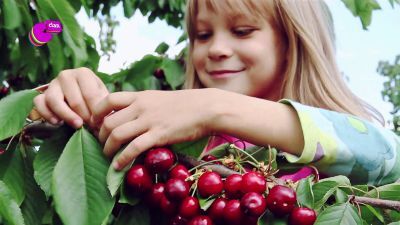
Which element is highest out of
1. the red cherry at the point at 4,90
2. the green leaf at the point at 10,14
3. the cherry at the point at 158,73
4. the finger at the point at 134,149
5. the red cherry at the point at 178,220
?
the green leaf at the point at 10,14

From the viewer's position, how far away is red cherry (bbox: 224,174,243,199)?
1.81 ft

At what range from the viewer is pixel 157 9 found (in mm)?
2959

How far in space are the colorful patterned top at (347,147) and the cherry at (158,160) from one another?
0.10 meters

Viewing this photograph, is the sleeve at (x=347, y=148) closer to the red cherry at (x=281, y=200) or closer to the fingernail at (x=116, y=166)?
the red cherry at (x=281, y=200)

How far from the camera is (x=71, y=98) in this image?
26.9 inches

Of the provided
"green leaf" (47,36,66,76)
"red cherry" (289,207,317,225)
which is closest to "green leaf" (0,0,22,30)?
"green leaf" (47,36,66,76)

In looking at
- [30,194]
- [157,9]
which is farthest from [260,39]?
[157,9]

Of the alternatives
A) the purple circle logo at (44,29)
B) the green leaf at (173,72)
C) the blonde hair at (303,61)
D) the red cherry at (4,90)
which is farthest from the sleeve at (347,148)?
the red cherry at (4,90)

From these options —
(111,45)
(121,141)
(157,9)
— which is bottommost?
(111,45)

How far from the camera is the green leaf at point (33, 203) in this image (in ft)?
2.15

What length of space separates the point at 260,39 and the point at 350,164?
1.54 ft

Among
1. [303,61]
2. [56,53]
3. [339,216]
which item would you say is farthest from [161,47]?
[339,216]

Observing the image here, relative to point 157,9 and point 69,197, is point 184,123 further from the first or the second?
point 157,9

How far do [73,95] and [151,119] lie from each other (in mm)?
125
